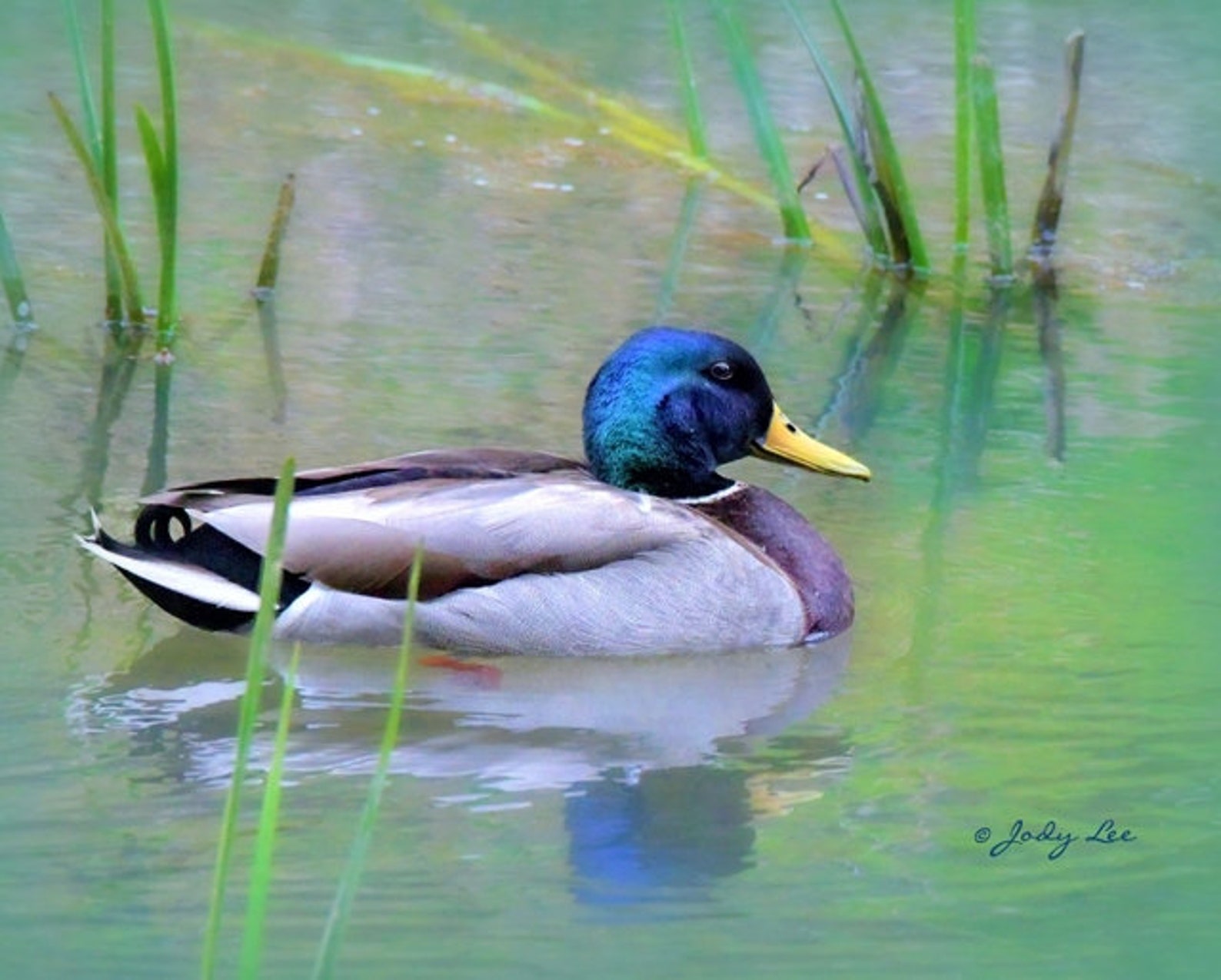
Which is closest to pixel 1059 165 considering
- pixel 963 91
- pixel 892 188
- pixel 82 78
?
pixel 892 188

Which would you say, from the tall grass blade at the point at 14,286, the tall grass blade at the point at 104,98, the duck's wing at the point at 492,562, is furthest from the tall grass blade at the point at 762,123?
the duck's wing at the point at 492,562

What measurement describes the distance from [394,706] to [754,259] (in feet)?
23.0

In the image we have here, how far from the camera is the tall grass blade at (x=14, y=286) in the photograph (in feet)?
28.5

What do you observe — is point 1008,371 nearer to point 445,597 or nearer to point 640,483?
point 640,483

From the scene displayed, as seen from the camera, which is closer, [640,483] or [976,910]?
[976,910]

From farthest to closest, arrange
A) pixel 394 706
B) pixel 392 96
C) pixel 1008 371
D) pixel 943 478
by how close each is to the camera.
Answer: pixel 392 96, pixel 1008 371, pixel 943 478, pixel 394 706

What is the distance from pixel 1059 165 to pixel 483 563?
465cm

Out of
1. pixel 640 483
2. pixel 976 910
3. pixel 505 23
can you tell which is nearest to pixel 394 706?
pixel 976 910

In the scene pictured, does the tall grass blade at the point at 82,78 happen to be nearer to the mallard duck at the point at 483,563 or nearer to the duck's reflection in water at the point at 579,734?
the mallard duck at the point at 483,563

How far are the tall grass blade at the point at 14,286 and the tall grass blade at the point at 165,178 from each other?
18.6 inches

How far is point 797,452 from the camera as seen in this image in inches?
282

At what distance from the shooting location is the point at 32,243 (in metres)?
10.1

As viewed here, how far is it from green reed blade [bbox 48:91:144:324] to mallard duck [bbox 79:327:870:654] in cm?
186

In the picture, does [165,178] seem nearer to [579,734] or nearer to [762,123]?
[762,123]
